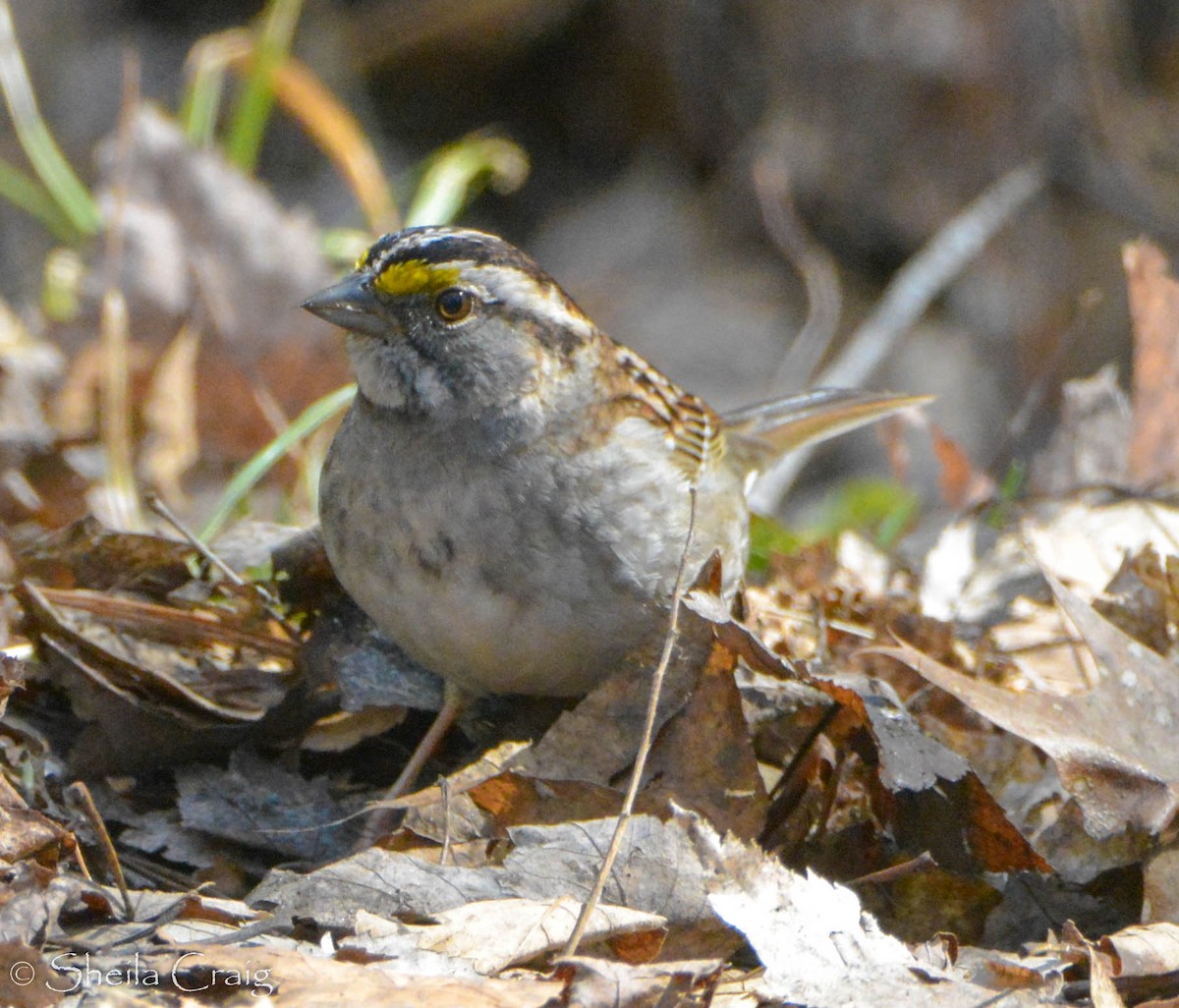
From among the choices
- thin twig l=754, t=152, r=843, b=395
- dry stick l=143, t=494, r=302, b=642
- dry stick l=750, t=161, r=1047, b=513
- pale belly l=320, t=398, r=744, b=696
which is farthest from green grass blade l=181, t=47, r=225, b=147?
pale belly l=320, t=398, r=744, b=696

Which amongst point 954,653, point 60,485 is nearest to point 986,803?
point 954,653

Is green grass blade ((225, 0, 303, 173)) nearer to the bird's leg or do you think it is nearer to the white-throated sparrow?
the white-throated sparrow

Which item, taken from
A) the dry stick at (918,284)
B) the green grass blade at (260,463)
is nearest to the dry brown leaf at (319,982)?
the green grass blade at (260,463)

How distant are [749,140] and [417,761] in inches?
234

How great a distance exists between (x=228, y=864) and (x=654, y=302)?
5902 millimetres

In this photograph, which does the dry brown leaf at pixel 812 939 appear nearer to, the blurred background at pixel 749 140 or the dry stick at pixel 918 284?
the dry stick at pixel 918 284

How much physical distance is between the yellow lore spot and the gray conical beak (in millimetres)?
33

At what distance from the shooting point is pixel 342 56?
8320 mm

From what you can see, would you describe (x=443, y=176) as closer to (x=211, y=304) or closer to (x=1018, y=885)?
(x=211, y=304)

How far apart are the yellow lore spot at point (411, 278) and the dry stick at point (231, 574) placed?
→ 0.70 metres

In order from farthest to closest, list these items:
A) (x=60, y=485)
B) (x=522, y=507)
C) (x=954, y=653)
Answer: (x=60, y=485) → (x=954, y=653) → (x=522, y=507)

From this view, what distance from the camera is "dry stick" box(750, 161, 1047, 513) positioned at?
5816 mm

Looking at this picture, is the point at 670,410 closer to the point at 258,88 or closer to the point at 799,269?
the point at 258,88

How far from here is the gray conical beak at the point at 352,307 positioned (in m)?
3.03
